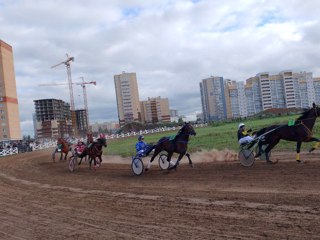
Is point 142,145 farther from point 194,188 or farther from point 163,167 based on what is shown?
point 194,188

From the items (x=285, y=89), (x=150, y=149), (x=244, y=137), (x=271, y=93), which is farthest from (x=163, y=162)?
(x=285, y=89)

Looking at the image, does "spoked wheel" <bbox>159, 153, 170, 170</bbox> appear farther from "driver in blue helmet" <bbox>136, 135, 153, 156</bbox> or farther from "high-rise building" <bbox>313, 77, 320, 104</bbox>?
"high-rise building" <bbox>313, 77, 320, 104</bbox>

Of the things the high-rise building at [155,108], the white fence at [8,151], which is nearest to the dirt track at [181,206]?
the white fence at [8,151]

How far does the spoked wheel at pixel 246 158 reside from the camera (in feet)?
43.0

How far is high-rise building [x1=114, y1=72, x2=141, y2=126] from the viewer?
132 m

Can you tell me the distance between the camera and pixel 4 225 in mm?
8141

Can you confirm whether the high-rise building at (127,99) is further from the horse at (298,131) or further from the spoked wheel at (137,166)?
the horse at (298,131)

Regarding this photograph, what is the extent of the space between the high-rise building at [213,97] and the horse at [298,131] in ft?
420

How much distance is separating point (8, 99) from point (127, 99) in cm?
5492

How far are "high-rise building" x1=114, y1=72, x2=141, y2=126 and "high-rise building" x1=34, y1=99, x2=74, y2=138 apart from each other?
67.4 feet

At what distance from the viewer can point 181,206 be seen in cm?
821

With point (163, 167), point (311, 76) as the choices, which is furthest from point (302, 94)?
point (163, 167)

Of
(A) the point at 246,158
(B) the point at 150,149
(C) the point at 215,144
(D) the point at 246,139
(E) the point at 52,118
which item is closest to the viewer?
(A) the point at 246,158

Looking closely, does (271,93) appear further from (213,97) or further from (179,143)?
(179,143)
